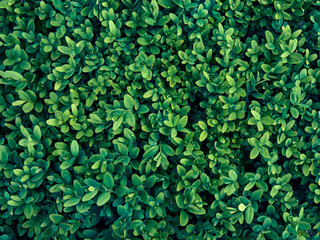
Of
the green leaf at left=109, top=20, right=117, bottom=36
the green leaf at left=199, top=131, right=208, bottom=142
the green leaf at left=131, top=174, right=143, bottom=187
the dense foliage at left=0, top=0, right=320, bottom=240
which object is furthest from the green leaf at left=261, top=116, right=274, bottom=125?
the green leaf at left=109, top=20, right=117, bottom=36

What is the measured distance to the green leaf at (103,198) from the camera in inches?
82.4

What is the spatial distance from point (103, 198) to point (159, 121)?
1.90 ft

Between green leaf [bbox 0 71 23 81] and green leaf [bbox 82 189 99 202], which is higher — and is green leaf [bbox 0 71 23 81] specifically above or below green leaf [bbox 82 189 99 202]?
above

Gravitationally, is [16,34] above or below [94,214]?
above

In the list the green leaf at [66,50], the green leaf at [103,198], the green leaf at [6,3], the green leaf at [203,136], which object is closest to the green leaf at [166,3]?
the green leaf at [66,50]

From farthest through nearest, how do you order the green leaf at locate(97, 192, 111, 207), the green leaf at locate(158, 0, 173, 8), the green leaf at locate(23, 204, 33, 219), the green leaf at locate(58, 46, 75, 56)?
1. the green leaf at locate(158, 0, 173, 8)
2. the green leaf at locate(58, 46, 75, 56)
3. the green leaf at locate(23, 204, 33, 219)
4. the green leaf at locate(97, 192, 111, 207)

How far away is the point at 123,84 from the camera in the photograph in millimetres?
2377

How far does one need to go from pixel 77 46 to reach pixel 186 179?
1101 mm

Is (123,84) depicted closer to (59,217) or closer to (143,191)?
(143,191)

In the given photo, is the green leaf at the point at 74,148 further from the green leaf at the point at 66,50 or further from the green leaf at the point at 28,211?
A: the green leaf at the point at 66,50

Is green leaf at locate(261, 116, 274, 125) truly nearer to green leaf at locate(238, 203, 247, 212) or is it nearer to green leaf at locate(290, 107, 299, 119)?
green leaf at locate(290, 107, 299, 119)

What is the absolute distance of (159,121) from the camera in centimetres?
229

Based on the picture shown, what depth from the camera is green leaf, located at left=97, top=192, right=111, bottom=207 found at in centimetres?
209

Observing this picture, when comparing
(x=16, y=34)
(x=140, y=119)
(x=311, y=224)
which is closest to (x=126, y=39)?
(x=140, y=119)
